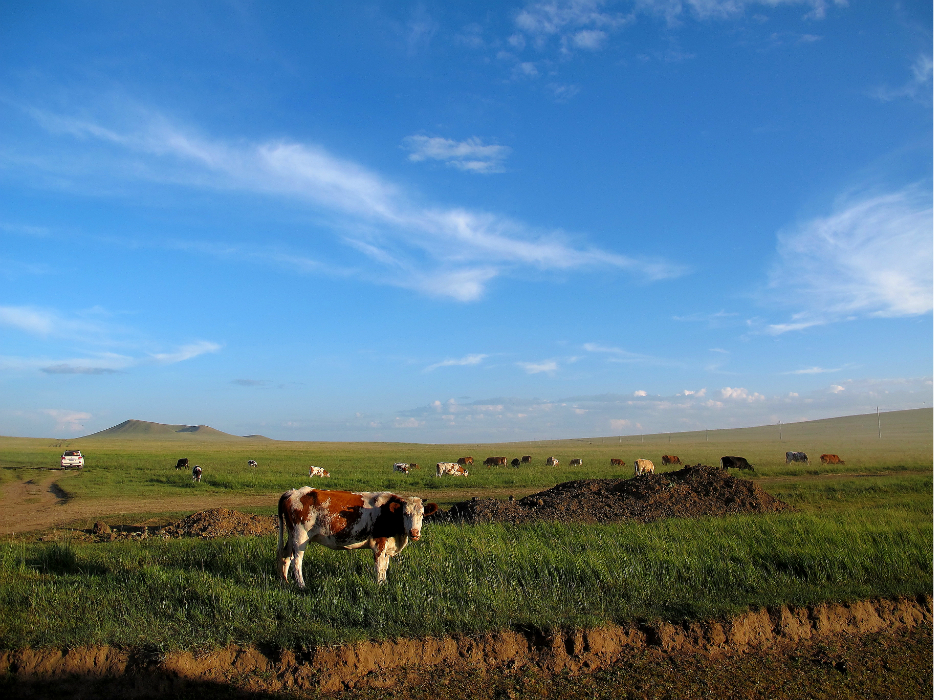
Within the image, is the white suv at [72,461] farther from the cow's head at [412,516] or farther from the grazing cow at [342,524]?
the cow's head at [412,516]

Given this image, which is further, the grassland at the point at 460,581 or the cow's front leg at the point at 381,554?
the cow's front leg at the point at 381,554

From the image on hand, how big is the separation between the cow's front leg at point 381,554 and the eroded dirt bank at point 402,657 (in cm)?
230

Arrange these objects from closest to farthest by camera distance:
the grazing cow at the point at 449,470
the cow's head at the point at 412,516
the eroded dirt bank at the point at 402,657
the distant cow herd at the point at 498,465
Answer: the eroded dirt bank at the point at 402,657, the cow's head at the point at 412,516, the distant cow herd at the point at 498,465, the grazing cow at the point at 449,470

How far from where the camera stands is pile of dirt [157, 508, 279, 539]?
15.4 meters

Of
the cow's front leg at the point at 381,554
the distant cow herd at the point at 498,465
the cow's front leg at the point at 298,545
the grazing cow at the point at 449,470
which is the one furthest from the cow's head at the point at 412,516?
the grazing cow at the point at 449,470

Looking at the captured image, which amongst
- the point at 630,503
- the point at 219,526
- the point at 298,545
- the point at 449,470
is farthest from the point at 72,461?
the point at 298,545

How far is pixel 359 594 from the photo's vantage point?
7969 millimetres

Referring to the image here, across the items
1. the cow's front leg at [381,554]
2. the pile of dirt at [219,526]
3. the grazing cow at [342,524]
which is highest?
the grazing cow at [342,524]

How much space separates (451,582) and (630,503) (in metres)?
9.81

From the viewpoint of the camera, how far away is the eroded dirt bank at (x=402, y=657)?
6.10 meters

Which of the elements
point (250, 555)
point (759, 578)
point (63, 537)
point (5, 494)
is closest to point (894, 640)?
point (759, 578)

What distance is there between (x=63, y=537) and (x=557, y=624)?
15.5 m

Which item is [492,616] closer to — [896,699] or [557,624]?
[557,624]

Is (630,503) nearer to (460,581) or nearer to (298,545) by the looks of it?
(460,581)
